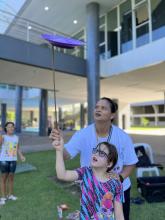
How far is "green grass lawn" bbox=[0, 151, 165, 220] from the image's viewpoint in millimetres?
4047

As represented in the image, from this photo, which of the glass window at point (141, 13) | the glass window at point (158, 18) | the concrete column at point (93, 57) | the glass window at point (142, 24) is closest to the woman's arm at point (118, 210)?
the glass window at point (158, 18)

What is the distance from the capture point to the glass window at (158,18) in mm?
11242

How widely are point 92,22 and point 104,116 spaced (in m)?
11.5

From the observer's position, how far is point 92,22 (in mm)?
12719

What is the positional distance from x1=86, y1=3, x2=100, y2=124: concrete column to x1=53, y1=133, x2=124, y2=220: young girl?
10455mm

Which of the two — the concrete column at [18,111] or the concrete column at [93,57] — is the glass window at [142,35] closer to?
the concrete column at [93,57]

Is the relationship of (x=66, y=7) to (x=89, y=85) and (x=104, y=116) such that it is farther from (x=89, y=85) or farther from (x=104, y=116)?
(x=104, y=116)

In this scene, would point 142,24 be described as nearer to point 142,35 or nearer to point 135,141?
point 142,35

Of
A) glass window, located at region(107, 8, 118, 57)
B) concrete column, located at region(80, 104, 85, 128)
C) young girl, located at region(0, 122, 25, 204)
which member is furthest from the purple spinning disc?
concrete column, located at region(80, 104, 85, 128)

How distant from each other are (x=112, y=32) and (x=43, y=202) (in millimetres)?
11436

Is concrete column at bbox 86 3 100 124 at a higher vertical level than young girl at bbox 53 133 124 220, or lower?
higher

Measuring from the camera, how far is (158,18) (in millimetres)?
11758

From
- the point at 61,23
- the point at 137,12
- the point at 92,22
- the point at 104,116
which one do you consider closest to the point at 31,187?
the point at 104,116

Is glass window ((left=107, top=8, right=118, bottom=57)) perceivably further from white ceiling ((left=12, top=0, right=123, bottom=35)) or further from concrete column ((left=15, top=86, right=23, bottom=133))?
concrete column ((left=15, top=86, right=23, bottom=133))
